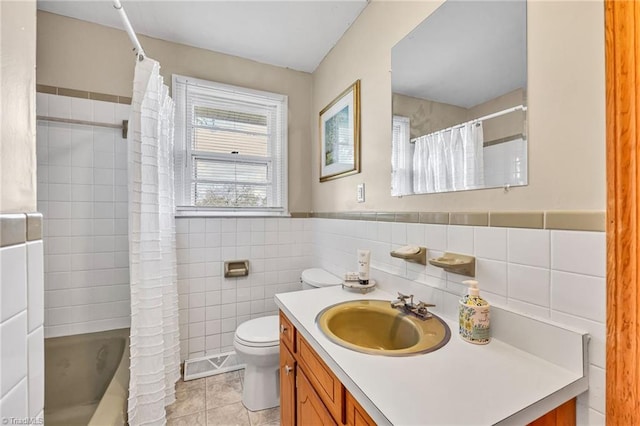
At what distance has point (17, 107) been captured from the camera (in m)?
0.42

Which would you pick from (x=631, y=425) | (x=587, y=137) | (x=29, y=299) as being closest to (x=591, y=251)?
(x=587, y=137)

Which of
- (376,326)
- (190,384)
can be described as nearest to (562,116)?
(376,326)

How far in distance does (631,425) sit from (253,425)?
5.17 ft

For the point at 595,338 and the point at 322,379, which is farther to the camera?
the point at 322,379

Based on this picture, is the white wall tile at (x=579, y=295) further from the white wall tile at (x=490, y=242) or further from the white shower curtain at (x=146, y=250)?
the white shower curtain at (x=146, y=250)

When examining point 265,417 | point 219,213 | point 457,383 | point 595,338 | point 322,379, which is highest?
point 219,213

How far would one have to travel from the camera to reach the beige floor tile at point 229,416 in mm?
1545

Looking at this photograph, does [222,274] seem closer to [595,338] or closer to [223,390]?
[223,390]

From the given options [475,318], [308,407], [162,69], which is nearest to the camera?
[475,318]

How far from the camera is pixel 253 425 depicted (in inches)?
60.3

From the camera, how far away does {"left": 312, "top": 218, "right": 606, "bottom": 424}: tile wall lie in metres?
0.69

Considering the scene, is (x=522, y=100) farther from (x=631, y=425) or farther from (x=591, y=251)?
(x=631, y=425)

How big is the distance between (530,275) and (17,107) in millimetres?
1221

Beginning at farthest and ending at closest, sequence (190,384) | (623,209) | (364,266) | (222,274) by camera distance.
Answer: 1. (222,274)
2. (190,384)
3. (364,266)
4. (623,209)
